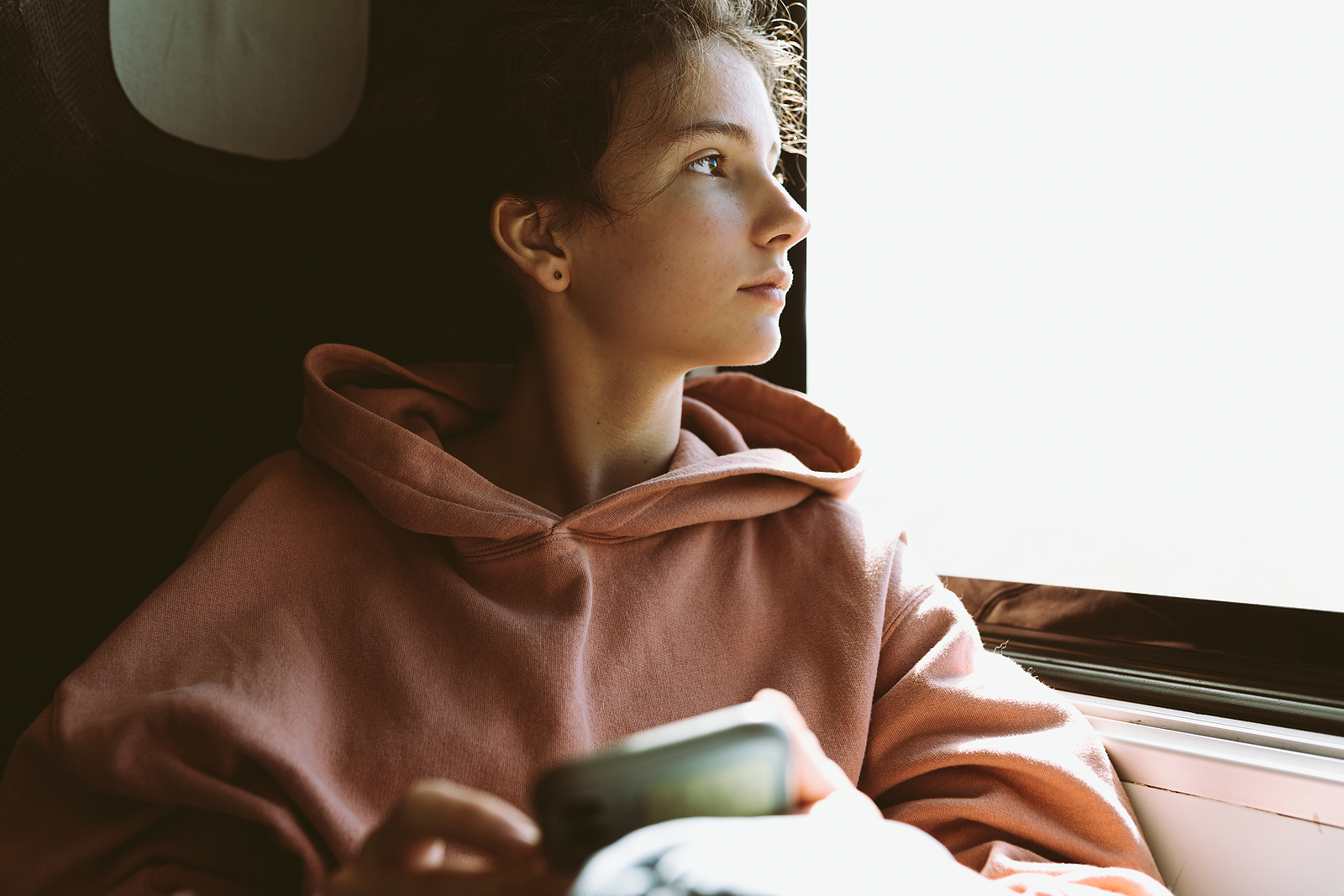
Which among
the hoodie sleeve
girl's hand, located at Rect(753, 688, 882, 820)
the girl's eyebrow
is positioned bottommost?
the hoodie sleeve

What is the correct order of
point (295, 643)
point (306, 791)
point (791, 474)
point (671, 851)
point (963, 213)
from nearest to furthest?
point (671, 851), point (306, 791), point (295, 643), point (791, 474), point (963, 213)

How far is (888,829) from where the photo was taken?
50 centimetres

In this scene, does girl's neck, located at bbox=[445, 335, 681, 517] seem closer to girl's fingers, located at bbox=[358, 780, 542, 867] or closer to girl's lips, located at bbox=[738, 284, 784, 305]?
girl's lips, located at bbox=[738, 284, 784, 305]

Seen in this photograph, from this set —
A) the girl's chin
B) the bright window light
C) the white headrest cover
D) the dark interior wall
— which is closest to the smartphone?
the girl's chin

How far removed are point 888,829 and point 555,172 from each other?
0.78 m

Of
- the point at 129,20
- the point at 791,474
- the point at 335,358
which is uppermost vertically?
the point at 129,20

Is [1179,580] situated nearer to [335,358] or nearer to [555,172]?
[555,172]

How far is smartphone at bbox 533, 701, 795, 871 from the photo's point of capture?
419mm

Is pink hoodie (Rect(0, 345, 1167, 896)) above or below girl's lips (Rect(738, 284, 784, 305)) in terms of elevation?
below

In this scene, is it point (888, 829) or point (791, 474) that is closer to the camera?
point (888, 829)

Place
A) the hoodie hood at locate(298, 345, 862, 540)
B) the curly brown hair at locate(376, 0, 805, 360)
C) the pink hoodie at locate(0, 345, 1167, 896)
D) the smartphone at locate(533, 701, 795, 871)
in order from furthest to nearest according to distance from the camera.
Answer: the curly brown hair at locate(376, 0, 805, 360) → the hoodie hood at locate(298, 345, 862, 540) → the pink hoodie at locate(0, 345, 1167, 896) → the smartphone at locate(533, 701, 795, 871)

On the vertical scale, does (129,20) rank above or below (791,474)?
above

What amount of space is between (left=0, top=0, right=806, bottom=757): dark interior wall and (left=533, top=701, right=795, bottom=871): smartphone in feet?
2.60

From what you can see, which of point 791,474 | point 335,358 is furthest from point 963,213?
point 335,358
